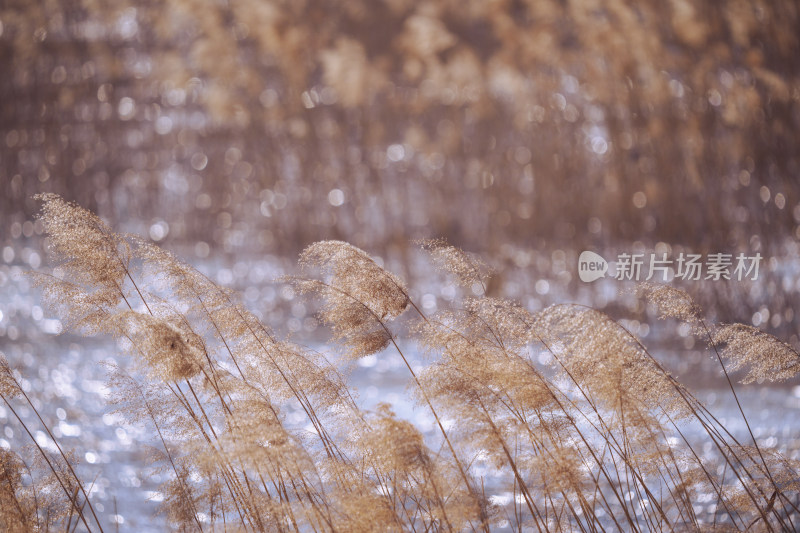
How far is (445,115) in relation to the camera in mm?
1581

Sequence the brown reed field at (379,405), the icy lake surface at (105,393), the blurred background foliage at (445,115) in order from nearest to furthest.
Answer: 1. the brown reed field at (379,405)
2. the icy lake surface at (105,393)
3. the blurred background foliage at (445,115)

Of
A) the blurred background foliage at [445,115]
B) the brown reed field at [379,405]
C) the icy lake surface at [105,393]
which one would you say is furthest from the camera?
the blurred background foliage at [445,115]

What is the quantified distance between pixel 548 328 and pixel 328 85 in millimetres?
1100

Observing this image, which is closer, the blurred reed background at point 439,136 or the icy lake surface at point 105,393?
the icy lake surface at point 105,393

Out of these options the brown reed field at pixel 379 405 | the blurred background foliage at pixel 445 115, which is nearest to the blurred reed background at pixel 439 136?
the blurred background foliage at pixel 445 115

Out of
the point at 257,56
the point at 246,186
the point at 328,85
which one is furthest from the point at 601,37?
the point at 246,186

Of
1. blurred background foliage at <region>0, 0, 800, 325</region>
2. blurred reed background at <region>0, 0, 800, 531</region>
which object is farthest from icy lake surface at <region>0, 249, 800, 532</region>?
blurred background foliage at <region>0, 0, 800, 325</region>

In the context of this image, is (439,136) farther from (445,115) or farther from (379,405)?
(379,405)

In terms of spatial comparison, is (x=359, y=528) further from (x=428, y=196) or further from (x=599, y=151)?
(x=599, y=151)

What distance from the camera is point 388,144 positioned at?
5.29 feet

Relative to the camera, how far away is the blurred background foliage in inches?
61.3

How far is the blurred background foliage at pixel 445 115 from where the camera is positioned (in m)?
1.56

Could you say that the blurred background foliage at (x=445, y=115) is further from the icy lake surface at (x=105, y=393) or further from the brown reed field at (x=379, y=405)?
the brown reed field at (x=379, y=405)

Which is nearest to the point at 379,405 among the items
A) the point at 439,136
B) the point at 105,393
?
the point at 439,136
